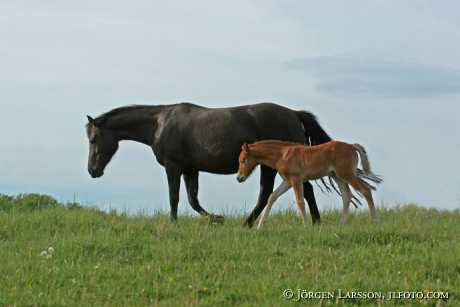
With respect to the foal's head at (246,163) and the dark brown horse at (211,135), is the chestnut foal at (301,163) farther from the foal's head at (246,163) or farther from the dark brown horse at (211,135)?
the dark brown horse at (211,135)

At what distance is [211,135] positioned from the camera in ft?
48.1

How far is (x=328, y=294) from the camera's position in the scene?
9.38 metres

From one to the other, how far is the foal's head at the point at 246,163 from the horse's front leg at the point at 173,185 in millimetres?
1301

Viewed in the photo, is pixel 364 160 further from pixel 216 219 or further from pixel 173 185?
pixel 173 185

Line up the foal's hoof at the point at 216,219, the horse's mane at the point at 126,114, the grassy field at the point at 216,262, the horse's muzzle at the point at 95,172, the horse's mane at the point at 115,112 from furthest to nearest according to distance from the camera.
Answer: the horse's muzzle at the point at 95,172, the horse's mane at the point at 115,112, the horse's mane at the point at 126,114, the foal's hoof at the point at 216,219, the grassy field at the point at 216,262

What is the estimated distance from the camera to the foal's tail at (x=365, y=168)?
46.5 feet

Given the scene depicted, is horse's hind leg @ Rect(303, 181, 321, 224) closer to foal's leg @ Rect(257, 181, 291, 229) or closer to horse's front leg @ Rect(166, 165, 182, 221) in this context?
foal's leg @ Rect(257, 181, 291, 229)

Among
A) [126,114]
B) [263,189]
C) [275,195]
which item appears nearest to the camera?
[275,195]

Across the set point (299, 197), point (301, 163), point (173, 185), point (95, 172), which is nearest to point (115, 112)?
point (95, 172)

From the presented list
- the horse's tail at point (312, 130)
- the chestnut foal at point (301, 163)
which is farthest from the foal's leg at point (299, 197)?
the horse's tail at point (312, 130)

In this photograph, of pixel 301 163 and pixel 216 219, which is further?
pixel 216 219

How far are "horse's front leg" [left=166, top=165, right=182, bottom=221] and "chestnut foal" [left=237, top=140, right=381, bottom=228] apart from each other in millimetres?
1330

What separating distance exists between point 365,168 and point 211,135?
252cm

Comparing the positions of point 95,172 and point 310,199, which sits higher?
point 95,172
